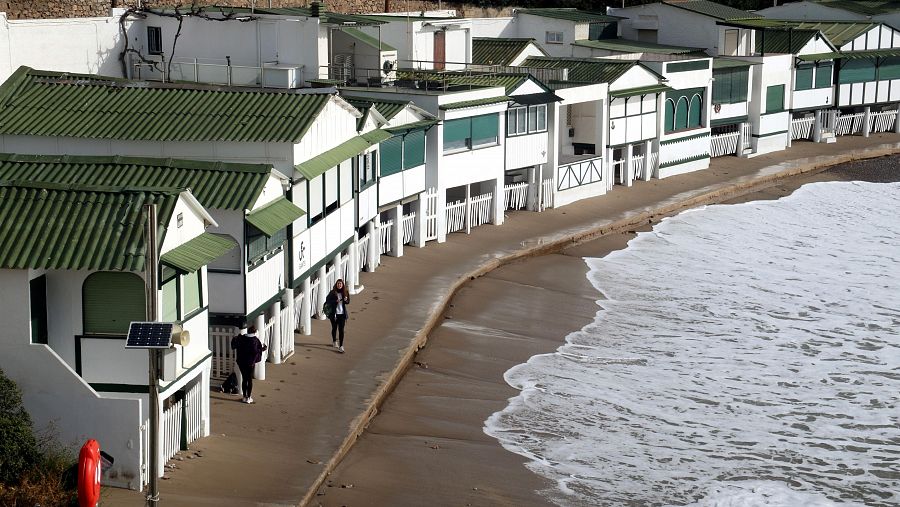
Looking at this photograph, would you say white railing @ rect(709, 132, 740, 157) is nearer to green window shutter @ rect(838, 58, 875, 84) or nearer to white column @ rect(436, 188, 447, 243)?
green window shutter @ rect(838, 58, 875, 84)

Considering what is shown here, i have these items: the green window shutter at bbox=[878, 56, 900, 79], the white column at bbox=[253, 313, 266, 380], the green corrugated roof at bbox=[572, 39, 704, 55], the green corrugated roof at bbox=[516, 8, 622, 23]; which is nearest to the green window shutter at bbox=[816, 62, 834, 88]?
the green window shutter at bbox=[878, 56, 900, 79]

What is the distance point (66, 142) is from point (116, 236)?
8506mm

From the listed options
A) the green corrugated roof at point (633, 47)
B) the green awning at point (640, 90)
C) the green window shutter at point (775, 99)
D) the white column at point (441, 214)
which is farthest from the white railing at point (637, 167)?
the white column at point (441, 214)

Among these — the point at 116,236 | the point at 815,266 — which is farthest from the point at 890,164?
the point at 116,236

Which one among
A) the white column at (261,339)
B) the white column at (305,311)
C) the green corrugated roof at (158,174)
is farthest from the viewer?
the white column at (305,311)

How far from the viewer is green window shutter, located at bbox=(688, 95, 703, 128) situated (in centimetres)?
4950

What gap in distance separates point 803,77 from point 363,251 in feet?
98.3

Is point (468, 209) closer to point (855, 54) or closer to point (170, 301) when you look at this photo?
point (170, 301)

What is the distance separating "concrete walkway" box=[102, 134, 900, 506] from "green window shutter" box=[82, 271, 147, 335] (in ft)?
6.58

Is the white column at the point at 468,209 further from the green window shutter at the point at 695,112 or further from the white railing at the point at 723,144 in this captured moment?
the white railing at the point at 723,144

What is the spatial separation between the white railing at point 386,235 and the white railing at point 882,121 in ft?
109

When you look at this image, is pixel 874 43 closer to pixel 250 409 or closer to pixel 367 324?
pixel 367 324

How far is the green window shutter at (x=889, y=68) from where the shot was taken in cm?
5926

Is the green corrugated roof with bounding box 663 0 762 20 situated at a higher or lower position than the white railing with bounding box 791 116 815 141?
higher
